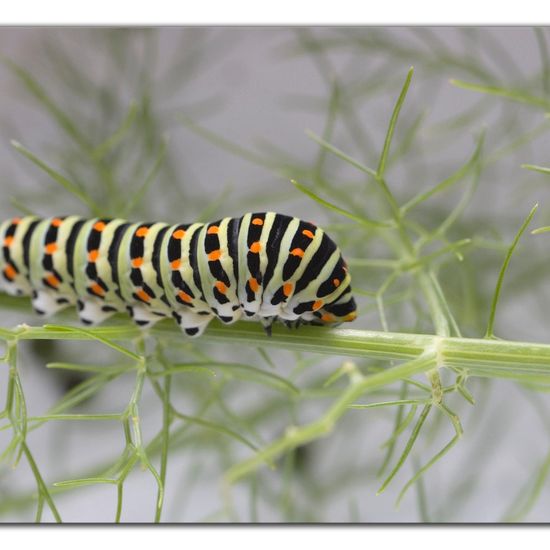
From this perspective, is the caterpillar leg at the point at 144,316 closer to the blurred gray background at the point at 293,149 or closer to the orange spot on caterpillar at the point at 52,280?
the orange spot on caterpillar at the point at 52,280

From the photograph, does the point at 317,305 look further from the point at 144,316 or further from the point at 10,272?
the point at 10,272

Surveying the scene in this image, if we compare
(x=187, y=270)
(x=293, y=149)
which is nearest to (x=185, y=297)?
(x=187, y=270)

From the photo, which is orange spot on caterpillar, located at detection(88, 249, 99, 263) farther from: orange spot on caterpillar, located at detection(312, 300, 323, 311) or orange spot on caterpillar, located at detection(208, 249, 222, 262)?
orange spot on caterpillar, located at detection(312, 300, 323, 311)

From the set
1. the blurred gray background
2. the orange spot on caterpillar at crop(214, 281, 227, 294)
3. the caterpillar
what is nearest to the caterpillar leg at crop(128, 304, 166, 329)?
the caterpillar

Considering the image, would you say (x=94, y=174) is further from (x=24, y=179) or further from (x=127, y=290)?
(x=127, y=290)

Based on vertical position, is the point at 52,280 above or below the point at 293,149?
below

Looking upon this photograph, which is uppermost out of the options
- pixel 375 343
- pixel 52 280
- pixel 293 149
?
pixel 293 149

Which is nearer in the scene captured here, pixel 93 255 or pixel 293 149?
pixel 93 255
